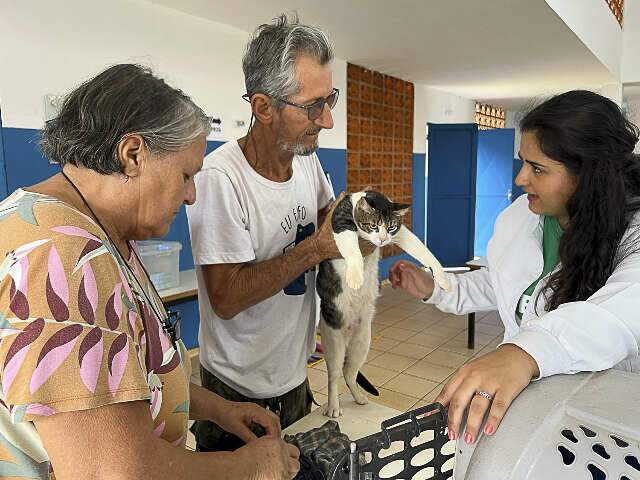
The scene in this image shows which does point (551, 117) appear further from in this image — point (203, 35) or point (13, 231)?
point (203, 35)

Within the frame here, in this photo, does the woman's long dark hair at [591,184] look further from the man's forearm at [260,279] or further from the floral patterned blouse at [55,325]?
the floral patterned blouse at [55,325]

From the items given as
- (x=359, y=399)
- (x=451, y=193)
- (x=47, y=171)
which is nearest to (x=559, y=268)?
(x=359, y=399)

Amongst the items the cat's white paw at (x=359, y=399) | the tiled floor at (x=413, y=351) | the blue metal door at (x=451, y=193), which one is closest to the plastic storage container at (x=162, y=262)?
the tiled floor at (x=413, y=351)

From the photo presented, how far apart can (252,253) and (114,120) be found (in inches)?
22.9

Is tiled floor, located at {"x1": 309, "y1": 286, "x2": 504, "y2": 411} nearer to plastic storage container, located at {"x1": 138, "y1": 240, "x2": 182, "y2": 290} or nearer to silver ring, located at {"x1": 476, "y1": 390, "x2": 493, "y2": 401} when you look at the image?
plastic storage container, located at {"x1": 138, "y1": 240, "x2": 182, "y2": 290}

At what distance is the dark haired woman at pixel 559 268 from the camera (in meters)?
0.65

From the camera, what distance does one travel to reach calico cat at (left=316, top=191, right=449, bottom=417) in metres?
1.50

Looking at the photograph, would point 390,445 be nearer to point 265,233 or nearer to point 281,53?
point 265,233

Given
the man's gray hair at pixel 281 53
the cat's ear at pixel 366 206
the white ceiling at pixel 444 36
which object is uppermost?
the white ceiling at pixel 444 36

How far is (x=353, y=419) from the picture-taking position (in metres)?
1.44

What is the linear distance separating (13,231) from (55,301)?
0.11 meters

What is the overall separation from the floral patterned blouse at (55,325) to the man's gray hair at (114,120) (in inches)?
4.5

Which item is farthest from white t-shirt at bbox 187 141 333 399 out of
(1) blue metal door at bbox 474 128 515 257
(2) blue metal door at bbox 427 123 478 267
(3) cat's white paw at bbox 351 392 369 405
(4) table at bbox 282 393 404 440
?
(1) blue metal door at bbox 474 128 515 257

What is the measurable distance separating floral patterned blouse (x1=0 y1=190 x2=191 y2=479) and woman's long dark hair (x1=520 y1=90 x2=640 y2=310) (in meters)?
0.92
